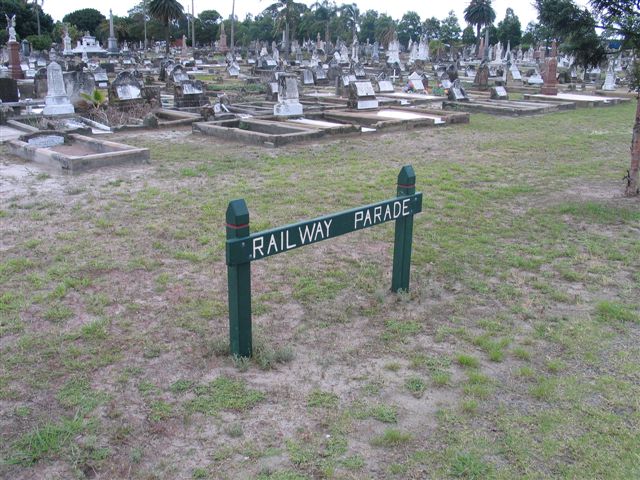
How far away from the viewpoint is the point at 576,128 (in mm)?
16000

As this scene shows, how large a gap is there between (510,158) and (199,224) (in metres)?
7.04

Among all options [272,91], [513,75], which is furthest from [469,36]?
[272,91]

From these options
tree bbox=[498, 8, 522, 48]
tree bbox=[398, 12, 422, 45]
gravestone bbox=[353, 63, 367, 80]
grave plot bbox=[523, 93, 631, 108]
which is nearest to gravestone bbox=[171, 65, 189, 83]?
gravestone bbox=[353, 63, 367, 80]

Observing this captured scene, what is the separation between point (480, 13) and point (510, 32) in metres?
8.14

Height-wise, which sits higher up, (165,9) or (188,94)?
(165,9)

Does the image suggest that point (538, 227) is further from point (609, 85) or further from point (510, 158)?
point (609, 85)

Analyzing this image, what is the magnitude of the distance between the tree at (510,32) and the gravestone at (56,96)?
70.1 metres

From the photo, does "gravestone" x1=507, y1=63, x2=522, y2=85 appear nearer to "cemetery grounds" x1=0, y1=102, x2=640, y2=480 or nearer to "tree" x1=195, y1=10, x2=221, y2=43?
"cemetery grounds" x1=0, y1=102, x2=640, y2=480

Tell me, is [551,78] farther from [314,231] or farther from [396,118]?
[314,231]

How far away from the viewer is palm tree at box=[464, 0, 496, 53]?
69750mm

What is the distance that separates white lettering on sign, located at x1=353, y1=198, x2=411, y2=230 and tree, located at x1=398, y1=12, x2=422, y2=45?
10063cm

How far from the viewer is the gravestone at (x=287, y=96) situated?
626 inches

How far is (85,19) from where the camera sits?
81812mm

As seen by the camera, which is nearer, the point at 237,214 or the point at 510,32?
the point at 237,214
